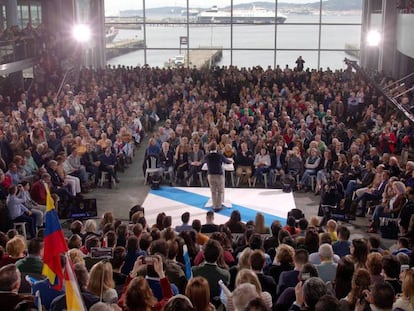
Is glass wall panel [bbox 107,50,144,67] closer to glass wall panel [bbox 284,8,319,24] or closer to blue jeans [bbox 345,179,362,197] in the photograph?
glass wall panel [bbox 284,8,319,24]

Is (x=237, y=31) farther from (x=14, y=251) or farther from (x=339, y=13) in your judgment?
(x=14, y=251)

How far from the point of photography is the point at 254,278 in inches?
220

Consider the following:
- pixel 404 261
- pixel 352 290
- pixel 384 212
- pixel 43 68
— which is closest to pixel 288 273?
pixel 352 290

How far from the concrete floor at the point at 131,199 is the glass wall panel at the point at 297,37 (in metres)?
14.5

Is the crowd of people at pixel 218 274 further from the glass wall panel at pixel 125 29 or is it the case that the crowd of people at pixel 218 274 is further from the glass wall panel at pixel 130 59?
the glass wall panel at pixel 130 59

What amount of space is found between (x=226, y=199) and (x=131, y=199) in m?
2.08

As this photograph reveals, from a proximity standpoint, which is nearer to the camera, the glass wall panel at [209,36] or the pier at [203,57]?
the glass wall panel at [209,36]

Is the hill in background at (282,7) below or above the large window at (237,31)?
above

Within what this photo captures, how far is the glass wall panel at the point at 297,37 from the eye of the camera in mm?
28209

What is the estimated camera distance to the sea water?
28.3 m

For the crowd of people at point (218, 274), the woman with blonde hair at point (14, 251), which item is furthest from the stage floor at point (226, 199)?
the woman with blonde hair at point (14, 251)

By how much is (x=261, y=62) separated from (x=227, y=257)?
2279cm

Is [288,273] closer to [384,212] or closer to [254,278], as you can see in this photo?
[254,278]

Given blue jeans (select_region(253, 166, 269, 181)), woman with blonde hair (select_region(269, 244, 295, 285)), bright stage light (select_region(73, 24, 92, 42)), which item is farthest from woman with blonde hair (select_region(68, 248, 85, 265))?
bright stage light (select_region(73, 24, 92, 42))
